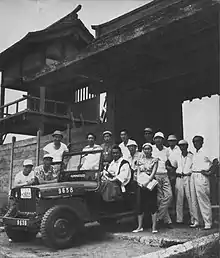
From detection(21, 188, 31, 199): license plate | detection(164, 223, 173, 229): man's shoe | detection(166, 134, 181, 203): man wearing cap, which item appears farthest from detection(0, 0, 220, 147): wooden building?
detection(21, 188, 31, 199): license plate

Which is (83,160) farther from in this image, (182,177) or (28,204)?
(182,177)

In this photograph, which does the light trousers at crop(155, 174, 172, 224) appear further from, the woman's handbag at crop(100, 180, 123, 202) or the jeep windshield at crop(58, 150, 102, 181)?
the jeep windshield at crop(58, 150, 102, 181)

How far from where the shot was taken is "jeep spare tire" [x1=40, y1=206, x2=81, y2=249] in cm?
470

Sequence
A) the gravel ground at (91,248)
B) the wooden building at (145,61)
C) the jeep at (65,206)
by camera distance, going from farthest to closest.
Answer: the wooden building at (145,61), the jeep at (65,206), the gravel ground at (91,248)

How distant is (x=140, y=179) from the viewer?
17.5 feet

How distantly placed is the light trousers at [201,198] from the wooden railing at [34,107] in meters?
5.03

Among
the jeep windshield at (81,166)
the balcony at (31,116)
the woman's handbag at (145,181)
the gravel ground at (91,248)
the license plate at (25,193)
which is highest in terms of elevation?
the balcony at (31,116)

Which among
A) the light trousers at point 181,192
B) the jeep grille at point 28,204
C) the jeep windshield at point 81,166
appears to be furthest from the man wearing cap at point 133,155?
the jeep grille at point 28,204

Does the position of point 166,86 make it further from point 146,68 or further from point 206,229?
point 206,229

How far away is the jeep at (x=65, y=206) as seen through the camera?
4801 mm

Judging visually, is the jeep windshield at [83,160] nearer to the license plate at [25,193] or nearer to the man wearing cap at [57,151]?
the man wearing cap at [57,151]

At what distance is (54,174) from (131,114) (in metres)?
1.76

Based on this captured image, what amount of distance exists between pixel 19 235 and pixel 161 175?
201 cm

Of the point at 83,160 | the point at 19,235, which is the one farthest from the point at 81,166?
Result: the point at 19,235
